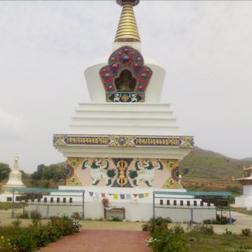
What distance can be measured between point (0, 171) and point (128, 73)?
171 feet

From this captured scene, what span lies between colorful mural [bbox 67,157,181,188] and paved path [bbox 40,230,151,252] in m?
6.76

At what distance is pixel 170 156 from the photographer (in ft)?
69.0

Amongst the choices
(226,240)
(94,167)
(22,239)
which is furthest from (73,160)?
(22,239)

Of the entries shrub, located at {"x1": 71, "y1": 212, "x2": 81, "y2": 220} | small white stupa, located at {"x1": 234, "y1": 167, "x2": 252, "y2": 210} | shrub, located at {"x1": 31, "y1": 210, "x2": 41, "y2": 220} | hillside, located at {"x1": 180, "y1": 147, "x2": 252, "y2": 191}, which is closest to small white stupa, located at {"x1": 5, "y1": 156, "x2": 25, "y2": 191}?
small white stupa, located at {"x1": 234, "y1": 167, "x2": 252, "y2": 210}

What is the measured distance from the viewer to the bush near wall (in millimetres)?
8753

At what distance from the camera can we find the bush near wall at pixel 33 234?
8.75 meters

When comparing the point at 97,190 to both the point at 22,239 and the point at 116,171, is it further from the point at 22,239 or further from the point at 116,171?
the point at 22,239

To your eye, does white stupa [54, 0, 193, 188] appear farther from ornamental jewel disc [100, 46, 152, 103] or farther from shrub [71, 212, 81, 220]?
shrub [71, 212, 81, 220]

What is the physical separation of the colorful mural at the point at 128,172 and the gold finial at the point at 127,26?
311 inches

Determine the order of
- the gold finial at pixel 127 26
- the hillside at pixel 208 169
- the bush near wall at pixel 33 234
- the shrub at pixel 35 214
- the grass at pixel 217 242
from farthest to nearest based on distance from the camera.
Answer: the hillside at pixel 208 169
the gold finial at pixel 127 26
the shrub at pixel 35 214
the grass at pixel 217 242
the bush near wall at pixel 33 234

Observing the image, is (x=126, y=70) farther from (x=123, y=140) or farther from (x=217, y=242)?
(x=217, y=242)

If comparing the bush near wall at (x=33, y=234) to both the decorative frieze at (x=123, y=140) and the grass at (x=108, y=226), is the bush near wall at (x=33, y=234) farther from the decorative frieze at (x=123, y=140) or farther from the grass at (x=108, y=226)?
the decorative frieze at (x=123, y=140)

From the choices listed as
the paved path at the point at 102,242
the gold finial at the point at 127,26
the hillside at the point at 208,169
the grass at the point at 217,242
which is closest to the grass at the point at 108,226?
the paved path at the point at 102,242

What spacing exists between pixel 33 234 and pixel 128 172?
35.5 ft
